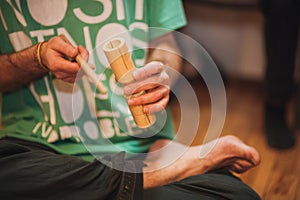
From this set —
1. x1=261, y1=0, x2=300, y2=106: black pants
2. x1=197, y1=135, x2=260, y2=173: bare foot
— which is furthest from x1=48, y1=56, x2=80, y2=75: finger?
x1=261, y1=0, x2=300, y2=106: black pants

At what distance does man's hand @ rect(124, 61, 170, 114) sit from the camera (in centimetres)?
73

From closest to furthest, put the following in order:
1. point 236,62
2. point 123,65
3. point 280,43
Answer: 1. point 123,65
2. point 280,43
3. point 236,62

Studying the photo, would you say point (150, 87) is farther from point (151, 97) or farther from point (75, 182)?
point (75, 182)

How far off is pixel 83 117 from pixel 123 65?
0.80 feet

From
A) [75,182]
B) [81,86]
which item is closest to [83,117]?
[81,86]

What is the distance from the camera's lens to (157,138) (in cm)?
A: 96

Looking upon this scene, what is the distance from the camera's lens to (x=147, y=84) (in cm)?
74

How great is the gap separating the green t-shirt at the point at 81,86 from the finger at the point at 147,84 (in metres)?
0.16

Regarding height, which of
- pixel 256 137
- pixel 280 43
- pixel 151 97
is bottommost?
pixel 256 137

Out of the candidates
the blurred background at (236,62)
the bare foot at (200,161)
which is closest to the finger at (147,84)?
the bare foot at (200,161)

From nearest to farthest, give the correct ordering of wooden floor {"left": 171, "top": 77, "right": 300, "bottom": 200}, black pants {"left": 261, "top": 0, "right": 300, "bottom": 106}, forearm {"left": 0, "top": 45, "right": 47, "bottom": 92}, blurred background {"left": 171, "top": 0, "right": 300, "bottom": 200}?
1. forearm {"left": 0, "top": 45, "right": 47, "bottom": 92}
2. wooden floor {"left": 171, "top": 77, "right": 300, "bottom": 200}
3. black pants {"left": 261, "top": 0, "right": 300, "bottom": 106}
4. blurred background {"left": 171, "top": 0, "right": 300, "bottom": 200}

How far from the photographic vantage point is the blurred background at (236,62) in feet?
4.78

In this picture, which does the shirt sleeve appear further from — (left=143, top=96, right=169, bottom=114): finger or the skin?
(left=143, top=96, right=169, bottom=114): finger

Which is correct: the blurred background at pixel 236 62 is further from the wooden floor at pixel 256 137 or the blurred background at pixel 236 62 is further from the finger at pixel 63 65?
the finger at pixel 63 65
